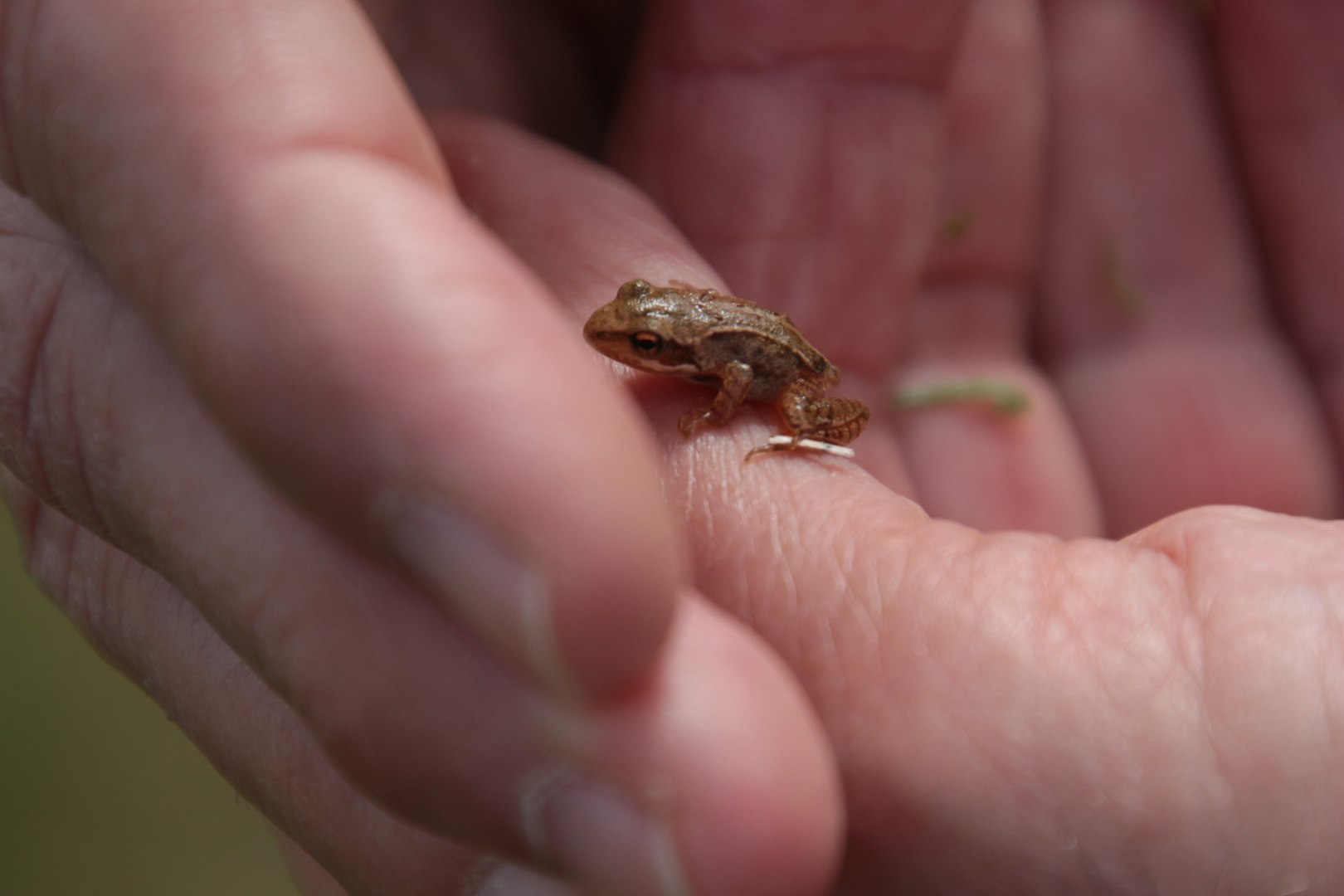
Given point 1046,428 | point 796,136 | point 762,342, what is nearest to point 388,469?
point 762,342

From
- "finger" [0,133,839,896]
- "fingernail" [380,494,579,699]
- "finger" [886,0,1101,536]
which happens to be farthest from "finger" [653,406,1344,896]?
"finger" [886,0,1101,536]

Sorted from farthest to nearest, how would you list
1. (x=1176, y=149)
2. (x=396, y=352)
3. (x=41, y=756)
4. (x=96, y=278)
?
(x=41, y=756)
(x=1176, y=149)
(x=96, y=278)
(x=396, y=352)

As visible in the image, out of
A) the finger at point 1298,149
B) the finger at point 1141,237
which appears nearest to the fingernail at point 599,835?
the finger at point 1141,237

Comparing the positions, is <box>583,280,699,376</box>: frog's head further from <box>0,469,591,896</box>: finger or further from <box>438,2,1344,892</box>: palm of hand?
<box>0,469,591,896</box>: finger

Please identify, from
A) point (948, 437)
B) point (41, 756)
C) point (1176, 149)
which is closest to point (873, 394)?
point (948, 437)

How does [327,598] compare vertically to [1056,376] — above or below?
below

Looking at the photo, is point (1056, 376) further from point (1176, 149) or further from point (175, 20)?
point (175, 20)

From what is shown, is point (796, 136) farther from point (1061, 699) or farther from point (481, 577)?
point (481, 577)
